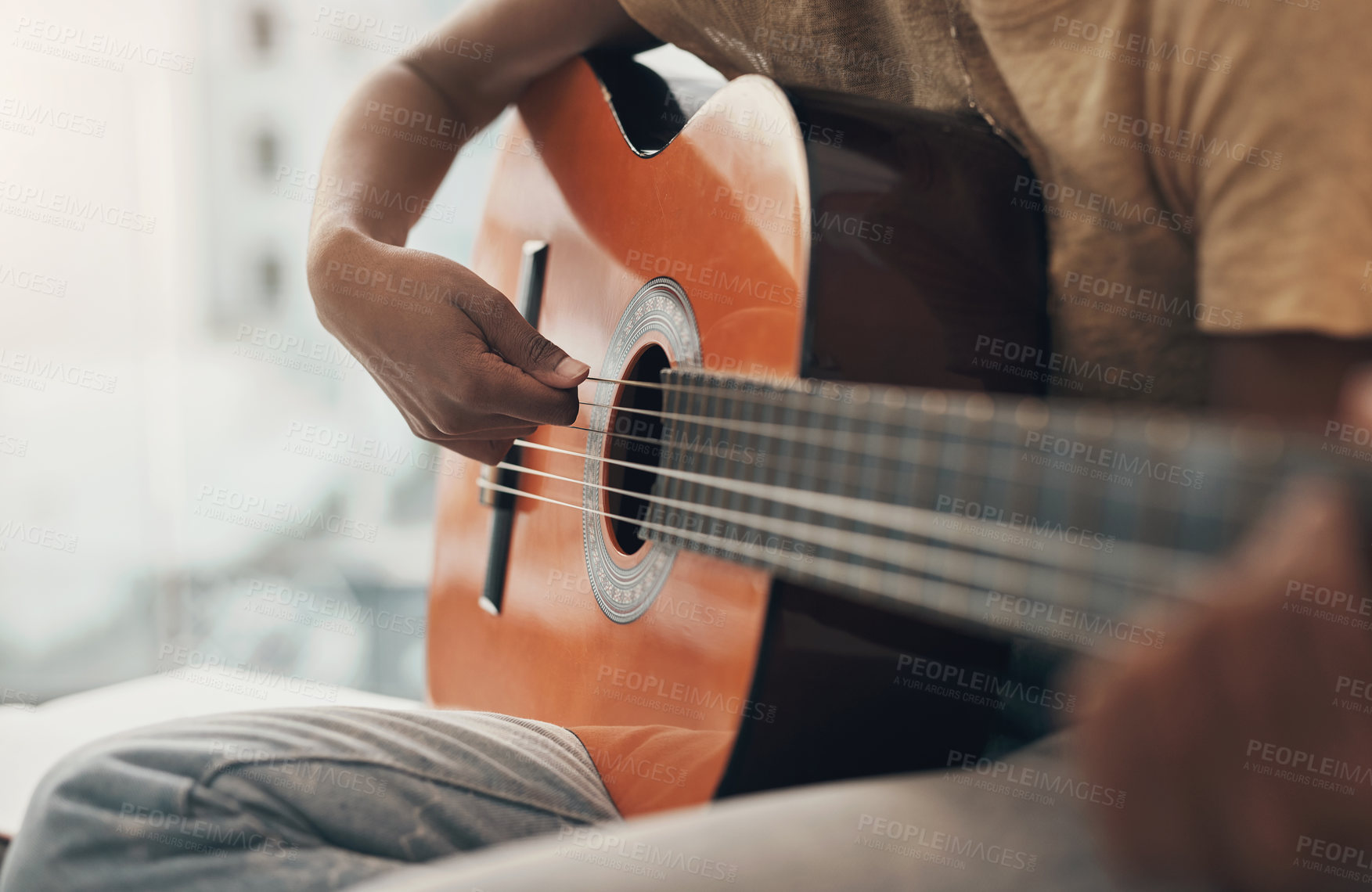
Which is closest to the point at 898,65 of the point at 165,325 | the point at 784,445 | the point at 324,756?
the point at 784,445

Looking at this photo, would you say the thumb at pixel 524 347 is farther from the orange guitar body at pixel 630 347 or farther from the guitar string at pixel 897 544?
the guitar string at pixel 897 544

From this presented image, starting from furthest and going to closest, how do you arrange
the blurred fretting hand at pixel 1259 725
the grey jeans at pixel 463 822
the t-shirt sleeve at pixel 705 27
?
1. the t-shirt sleeve at pixel 705 27
2. the grey jeans at pixel 463 822
3. the blurred fretting hand at pixel 1259 725

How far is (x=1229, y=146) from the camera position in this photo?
1.53 ft

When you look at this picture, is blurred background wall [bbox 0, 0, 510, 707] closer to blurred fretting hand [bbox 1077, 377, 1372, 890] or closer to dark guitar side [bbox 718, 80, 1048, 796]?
dark guitar side [bbox 718, 80, 1048, 796]

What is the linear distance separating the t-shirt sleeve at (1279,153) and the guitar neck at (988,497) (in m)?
0.10

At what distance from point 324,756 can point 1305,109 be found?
72 cm

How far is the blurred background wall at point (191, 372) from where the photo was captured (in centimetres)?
199

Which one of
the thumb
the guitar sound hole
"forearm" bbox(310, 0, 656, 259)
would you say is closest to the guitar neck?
the guitar sound hole

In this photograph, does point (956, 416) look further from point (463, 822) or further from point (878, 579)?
point (463, 822)

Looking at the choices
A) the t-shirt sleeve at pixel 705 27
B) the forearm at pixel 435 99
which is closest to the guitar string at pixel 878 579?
the t-shirt sleeve at pixel 705 27

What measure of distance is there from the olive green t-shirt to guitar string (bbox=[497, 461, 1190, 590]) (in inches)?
8.0

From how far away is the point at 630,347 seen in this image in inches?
31.3

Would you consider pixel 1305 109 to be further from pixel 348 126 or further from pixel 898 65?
pixel 348 126

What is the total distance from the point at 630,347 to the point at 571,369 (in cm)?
6
